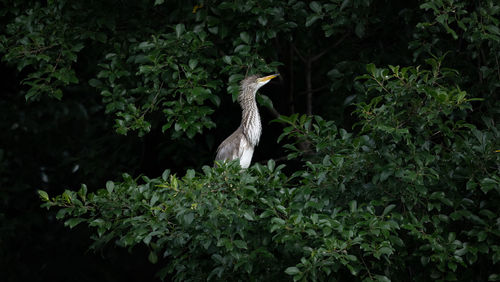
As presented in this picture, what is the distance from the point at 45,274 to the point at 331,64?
427cm

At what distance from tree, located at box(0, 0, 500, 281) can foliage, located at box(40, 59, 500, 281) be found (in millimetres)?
11

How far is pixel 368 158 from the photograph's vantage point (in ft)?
13.7

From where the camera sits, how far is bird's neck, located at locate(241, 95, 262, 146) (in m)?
6.17

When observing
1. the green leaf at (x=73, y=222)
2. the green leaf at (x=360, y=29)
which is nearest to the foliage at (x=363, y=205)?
the green leaf at (x=73, y=222)

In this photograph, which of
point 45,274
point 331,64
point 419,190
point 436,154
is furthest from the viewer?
point 45,274

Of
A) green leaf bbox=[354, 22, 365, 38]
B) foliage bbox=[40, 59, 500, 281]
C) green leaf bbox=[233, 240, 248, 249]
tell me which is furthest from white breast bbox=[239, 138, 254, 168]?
green leaf bbox=[233, 240, 248, 249]

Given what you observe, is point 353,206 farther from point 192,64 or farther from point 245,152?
point 245,152

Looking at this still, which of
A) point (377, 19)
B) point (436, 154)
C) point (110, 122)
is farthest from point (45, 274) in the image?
point (436, 154)

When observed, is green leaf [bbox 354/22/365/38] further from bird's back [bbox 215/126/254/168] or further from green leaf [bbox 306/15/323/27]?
bird's back [bbox 215/126/254/168]

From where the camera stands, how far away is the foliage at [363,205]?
3.97 meters

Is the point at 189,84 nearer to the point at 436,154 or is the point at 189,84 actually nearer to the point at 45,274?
the point at 436,154

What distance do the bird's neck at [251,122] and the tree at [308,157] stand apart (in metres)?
0.36

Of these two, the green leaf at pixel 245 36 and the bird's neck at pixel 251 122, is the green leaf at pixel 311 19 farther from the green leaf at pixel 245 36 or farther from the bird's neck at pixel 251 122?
the bird's neck at pixel 251 122

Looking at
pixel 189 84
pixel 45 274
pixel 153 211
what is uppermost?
pixel 189 84
